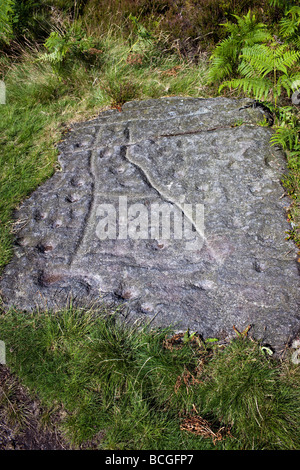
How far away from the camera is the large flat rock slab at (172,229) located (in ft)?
7.58

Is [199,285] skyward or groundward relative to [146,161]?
groundward

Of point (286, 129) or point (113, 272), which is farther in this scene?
point (286, 129)

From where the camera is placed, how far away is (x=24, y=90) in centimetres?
459

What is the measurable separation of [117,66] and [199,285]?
10.9 feet

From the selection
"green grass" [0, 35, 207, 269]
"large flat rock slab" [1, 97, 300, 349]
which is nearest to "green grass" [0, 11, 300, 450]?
"large flat rock slab" [1, 97, 300, 349]

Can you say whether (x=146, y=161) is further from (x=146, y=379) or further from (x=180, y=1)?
(x=180, y=1)

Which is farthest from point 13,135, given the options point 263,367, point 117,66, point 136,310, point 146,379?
point 263,367
